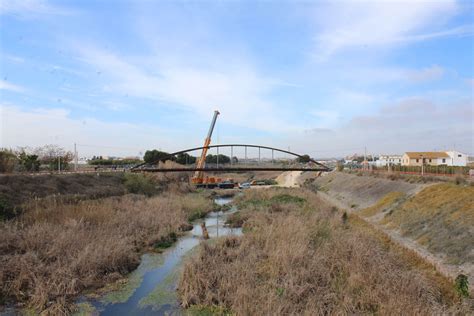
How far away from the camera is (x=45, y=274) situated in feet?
35.2

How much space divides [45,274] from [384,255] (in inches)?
440

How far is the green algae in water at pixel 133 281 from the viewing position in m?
10.5

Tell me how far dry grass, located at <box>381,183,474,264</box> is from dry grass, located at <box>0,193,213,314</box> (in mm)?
12053

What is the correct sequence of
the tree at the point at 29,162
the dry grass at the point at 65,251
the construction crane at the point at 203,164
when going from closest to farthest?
the dry grass at the point at 65,251
the tree at the point at 29,162
the construction crane at the point at 203,164

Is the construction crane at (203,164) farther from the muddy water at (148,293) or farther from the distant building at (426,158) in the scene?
the muddy water at (148,293)

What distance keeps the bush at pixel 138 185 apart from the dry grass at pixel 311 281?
88.6 ft

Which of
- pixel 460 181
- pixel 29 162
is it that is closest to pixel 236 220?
pixel 460 181

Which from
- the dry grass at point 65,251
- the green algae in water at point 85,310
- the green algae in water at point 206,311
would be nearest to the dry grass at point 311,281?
the green algae in water at point 206,311

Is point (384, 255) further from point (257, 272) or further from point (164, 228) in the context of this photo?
point (164, 228)

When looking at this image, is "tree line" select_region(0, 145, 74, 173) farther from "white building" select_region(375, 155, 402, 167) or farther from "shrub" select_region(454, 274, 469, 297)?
"white building" select_region(375, 155, 402, 167)

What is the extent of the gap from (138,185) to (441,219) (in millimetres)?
31706

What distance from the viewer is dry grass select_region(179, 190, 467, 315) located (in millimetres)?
8328

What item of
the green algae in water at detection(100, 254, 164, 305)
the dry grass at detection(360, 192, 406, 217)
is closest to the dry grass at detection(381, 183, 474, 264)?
the dry grass at detection(360, 192, 406, 217)

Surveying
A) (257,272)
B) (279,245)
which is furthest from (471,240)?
(257,272)
